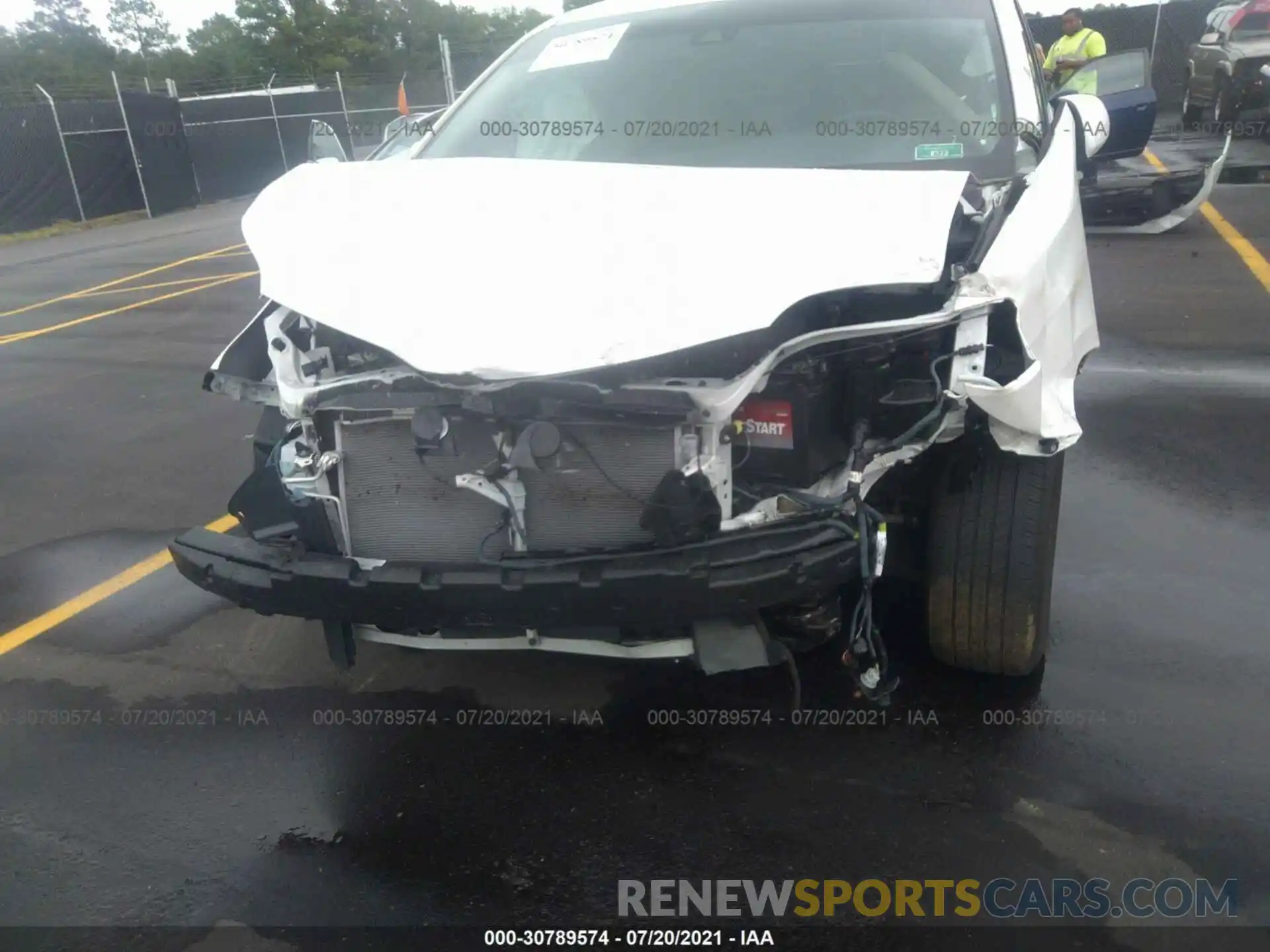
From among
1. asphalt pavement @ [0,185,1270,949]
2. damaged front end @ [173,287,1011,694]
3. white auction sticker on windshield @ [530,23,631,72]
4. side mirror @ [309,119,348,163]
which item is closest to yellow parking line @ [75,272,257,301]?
asphalt pavement @ [0,185,1270,949]

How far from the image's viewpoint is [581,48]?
13.1 ft

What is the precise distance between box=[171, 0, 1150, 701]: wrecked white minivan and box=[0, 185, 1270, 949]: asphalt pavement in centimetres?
31

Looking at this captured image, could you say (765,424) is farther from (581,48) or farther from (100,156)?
(100,156)

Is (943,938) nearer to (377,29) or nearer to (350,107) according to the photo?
(350,107)

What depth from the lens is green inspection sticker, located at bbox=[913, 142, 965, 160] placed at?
318 centimetres

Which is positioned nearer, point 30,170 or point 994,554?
point 994,554

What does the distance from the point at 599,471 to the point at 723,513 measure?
31 cm

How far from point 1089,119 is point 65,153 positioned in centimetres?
1748

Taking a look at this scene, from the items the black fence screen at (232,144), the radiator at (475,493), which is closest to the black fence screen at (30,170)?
the black fence screen at (232,144)

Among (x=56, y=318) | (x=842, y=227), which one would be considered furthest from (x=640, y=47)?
(x=56, y=318)

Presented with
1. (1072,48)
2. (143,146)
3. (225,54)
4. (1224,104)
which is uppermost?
(225,54)

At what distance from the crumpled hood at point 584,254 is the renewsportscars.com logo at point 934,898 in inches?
47.7

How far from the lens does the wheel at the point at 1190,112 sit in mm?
16203

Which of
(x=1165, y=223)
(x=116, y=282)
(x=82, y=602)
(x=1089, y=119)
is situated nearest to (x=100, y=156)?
(x=116, y=282)
